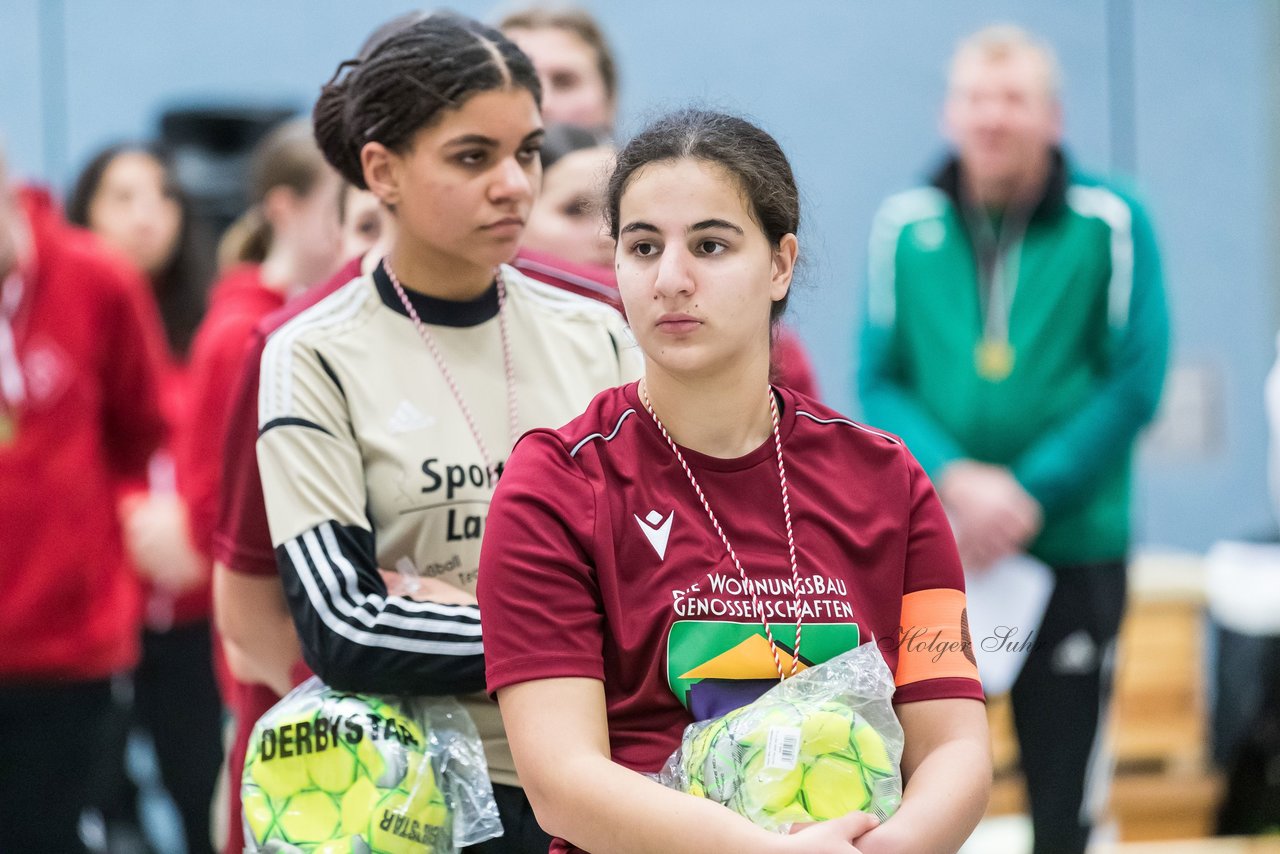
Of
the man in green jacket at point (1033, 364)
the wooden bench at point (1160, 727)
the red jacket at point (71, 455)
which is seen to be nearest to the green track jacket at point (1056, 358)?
the man in green jacket at point (1033, 364)

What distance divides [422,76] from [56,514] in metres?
1.70

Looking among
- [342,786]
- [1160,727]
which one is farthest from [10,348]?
[1160,727]

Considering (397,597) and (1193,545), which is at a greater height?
(397,597)

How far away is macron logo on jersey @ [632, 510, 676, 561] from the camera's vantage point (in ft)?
5.13

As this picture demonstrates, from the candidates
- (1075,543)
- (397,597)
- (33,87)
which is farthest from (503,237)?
(33,87)

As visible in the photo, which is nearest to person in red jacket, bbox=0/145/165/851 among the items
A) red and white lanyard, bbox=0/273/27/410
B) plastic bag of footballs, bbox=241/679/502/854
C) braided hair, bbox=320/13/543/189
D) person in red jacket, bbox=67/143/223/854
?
red and white lanyard, bbox=0/273/27/410

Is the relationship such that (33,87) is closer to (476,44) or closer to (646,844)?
(476,44)

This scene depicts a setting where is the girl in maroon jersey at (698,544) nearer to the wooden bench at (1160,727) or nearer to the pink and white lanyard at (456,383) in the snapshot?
the pink and white lanyard at (456,383)

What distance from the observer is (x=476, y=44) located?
6.10 ft

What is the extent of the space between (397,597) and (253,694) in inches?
18.9

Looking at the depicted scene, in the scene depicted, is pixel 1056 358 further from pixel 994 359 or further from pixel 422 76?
pixel 422 76

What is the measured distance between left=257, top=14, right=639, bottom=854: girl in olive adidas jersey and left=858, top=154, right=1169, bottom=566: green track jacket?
1.65 meters

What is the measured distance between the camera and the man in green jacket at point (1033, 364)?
10.7ft

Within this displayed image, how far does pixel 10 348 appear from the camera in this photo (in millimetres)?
3152
